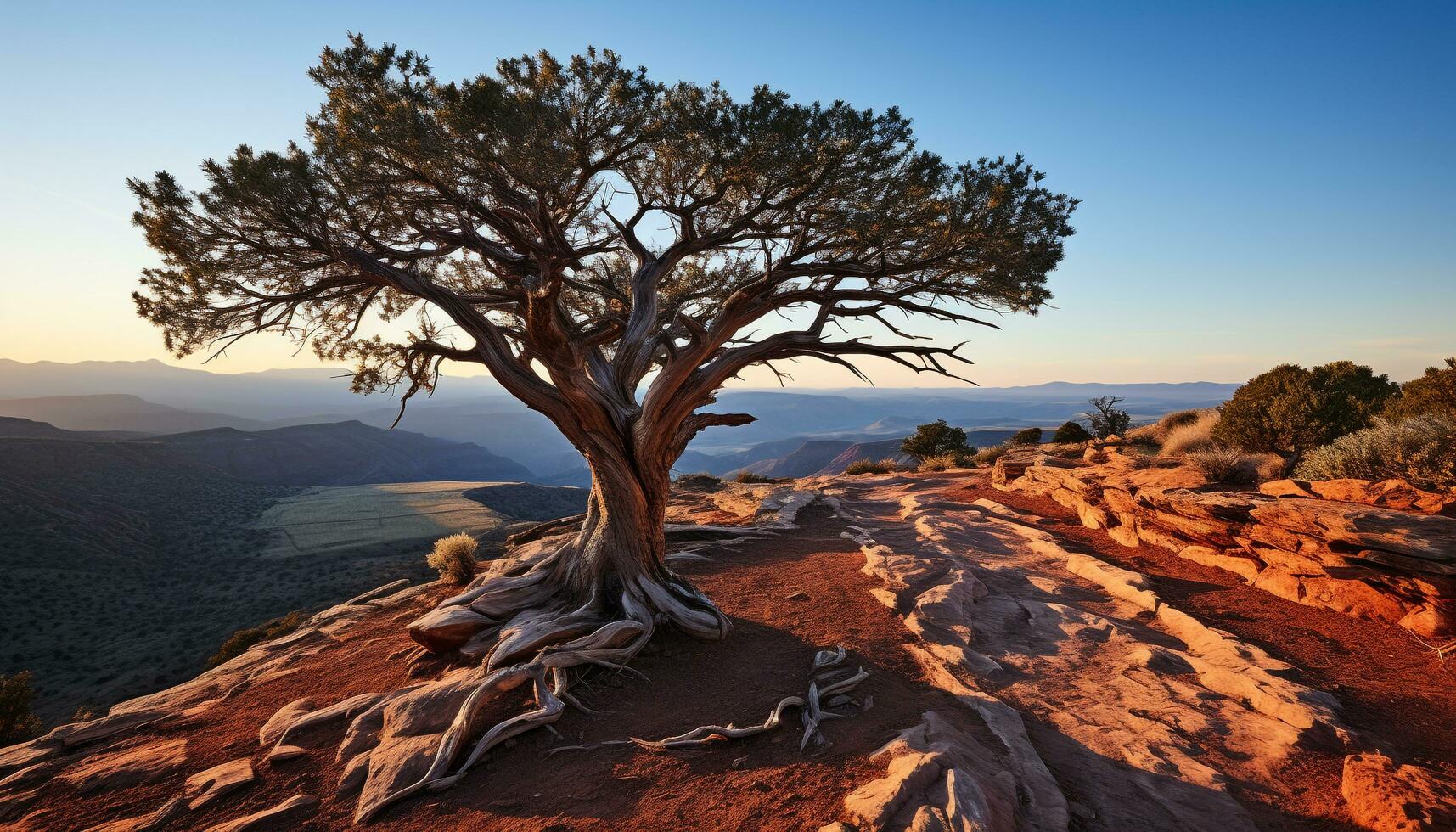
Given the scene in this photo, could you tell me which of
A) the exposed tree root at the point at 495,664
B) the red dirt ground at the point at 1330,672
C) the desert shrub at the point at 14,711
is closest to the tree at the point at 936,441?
the red dirt ground at the point at 1330,672

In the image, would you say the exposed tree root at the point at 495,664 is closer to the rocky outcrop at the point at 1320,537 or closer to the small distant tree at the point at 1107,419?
the rocky outcrop at the point at 1320,537

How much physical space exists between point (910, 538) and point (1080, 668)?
561cm

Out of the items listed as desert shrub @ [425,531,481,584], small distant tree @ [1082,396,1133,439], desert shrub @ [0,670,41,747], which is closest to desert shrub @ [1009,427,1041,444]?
small distant tree @ [1082,396,1133,439]

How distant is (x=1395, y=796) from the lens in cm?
325

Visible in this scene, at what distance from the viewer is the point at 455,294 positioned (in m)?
6.42

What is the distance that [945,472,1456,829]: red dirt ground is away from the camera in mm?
3619

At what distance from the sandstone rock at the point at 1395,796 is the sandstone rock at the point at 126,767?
872 centimetres

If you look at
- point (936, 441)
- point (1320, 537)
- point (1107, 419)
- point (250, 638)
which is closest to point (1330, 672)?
point (1320, 537)

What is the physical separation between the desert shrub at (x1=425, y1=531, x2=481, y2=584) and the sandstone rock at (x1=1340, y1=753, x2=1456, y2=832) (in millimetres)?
11359

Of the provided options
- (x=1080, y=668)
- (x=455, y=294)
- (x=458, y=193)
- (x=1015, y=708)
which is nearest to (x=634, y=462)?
(x=455, y=294)

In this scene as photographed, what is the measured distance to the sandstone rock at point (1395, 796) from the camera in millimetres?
3078

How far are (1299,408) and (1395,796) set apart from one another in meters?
12.6

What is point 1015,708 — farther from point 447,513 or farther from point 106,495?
point 106,495

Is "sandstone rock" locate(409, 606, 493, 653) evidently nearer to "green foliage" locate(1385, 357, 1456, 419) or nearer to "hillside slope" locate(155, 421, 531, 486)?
"green foliage" locate(1385, 357, 1456, 419)
